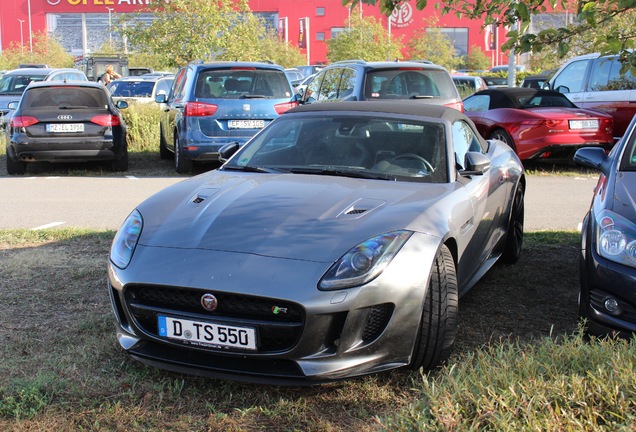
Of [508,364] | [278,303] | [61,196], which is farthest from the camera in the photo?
[61,196]

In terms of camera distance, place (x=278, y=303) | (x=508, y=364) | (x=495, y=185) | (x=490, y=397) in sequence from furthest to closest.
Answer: (x=495, y=185) < (x=278, y=303) < (x=508, y=364) < (x=490, y=397)

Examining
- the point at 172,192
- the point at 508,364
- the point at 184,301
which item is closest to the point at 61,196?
the point at 172,192

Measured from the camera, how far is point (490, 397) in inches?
104

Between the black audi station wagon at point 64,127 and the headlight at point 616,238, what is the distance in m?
9.47

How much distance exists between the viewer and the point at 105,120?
12.4 metres

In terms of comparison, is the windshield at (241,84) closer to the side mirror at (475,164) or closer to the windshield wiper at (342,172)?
the windshield wiper at (342,172)

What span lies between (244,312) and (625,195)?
2456 millimetres

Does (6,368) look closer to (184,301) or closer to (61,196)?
(184,301)

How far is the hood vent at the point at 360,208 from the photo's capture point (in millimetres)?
4090

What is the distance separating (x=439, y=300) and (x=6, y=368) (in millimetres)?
2327

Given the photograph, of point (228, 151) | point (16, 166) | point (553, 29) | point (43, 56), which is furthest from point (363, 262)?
point (43, 56)

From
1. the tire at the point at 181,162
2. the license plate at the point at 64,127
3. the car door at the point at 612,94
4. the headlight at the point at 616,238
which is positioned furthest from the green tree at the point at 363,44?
the headlight at the point at 616,238

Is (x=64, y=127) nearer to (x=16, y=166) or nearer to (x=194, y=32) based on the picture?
(x=16, y=166)

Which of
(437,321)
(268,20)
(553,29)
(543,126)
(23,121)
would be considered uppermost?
(268,20)
